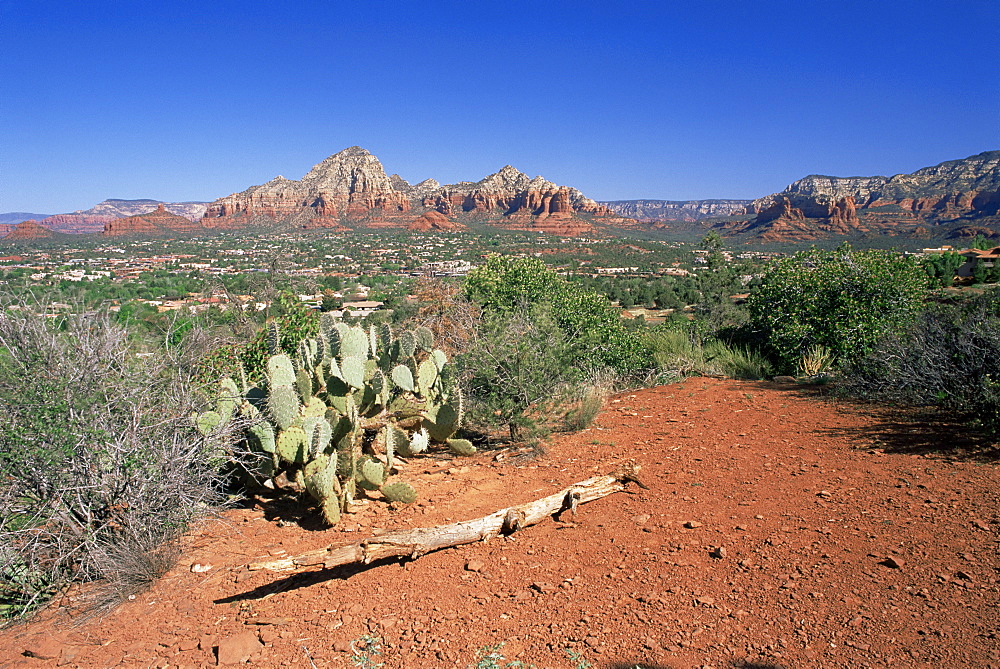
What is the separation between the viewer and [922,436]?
534cm

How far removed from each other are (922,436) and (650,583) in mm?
3462

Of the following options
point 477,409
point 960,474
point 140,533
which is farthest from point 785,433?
point 140,533

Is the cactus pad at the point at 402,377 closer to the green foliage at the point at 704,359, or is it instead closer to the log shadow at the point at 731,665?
the log shadow at the point at 731,665

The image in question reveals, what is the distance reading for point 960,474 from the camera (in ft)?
14.6

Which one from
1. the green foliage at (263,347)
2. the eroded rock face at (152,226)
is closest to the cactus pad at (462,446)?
the green foliage at (263,347)

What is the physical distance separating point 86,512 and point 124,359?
1342mm

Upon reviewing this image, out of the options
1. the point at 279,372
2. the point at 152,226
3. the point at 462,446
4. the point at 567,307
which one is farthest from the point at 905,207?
the point at 152,226

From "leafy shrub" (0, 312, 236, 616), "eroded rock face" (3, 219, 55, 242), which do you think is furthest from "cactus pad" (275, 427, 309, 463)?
"eroded rock face" (3, 219, 55, 242)

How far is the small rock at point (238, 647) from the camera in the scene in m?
3.12

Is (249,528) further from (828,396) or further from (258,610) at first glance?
(828,396)

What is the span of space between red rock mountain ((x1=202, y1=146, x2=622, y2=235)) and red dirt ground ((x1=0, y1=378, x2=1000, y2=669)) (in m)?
106

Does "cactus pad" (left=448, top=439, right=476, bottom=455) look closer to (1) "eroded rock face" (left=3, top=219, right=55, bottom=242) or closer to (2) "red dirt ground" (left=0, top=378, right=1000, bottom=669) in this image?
(2) "red dirt ground" (left=0, top=378, right=1000, bottom=669)

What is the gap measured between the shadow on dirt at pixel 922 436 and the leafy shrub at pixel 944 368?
13cm

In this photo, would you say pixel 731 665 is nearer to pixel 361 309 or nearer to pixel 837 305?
pixel 837 305
